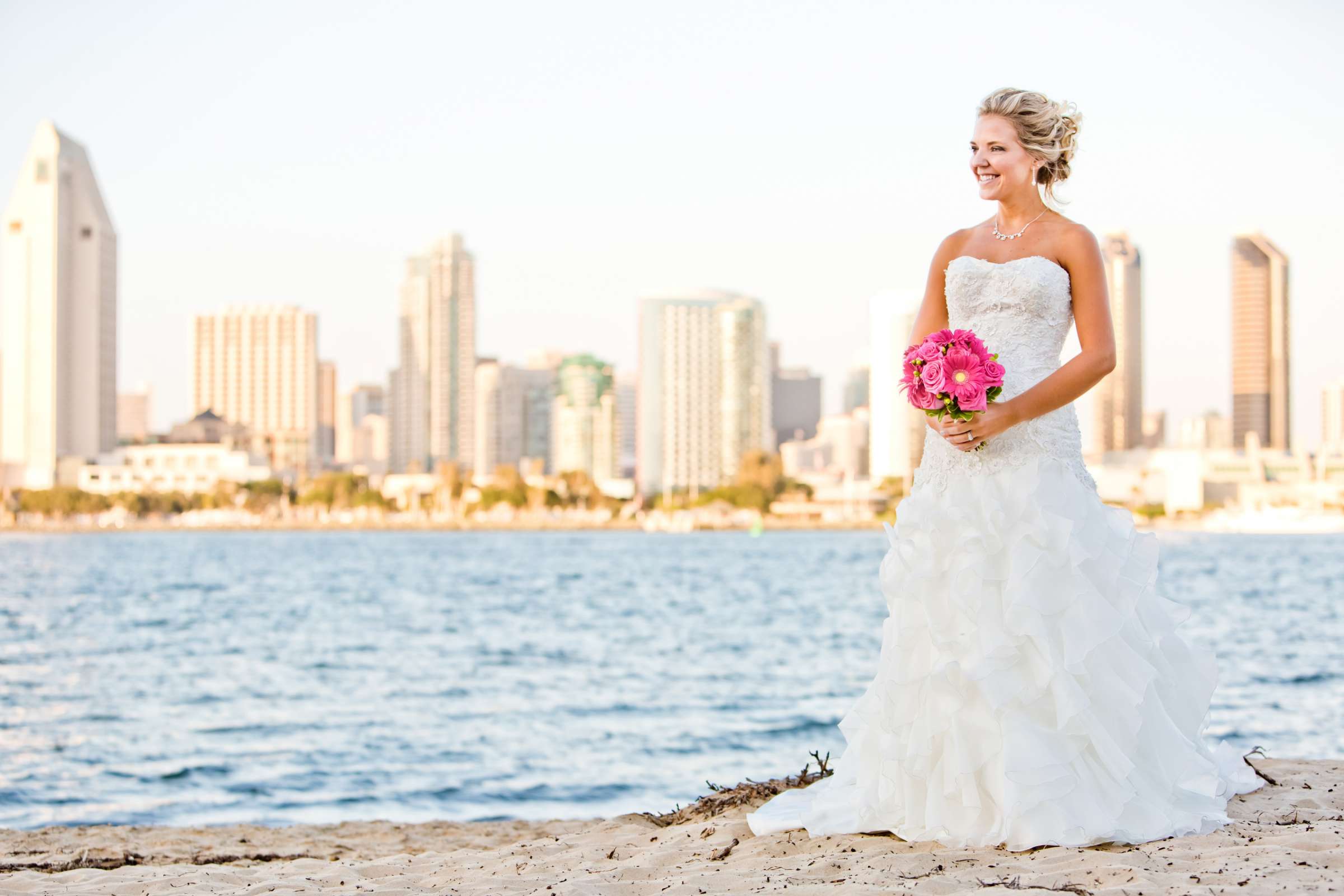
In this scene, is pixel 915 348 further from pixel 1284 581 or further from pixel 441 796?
pixel 1284 581

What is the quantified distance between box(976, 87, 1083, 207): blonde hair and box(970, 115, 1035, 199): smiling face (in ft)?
0.09

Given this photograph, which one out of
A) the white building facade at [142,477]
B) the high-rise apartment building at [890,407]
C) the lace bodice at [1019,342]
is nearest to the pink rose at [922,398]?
the lace bodice at [1019,342]

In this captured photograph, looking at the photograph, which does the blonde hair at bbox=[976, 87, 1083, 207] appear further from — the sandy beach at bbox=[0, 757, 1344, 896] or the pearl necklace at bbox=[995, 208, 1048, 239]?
the sandy beach at bbox=[0, 757, 1344, 896]

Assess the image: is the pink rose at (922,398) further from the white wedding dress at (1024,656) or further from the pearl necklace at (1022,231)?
the pearl necklace at (1022,231)

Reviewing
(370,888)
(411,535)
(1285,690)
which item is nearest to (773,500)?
(411,535)

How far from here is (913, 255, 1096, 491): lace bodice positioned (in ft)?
17.1

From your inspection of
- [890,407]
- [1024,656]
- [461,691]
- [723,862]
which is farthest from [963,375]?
[890,407]

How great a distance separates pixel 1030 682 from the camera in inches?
194

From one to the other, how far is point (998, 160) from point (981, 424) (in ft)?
3.50

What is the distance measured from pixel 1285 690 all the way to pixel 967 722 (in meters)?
15.0

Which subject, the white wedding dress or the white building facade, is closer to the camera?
the white wedding dress

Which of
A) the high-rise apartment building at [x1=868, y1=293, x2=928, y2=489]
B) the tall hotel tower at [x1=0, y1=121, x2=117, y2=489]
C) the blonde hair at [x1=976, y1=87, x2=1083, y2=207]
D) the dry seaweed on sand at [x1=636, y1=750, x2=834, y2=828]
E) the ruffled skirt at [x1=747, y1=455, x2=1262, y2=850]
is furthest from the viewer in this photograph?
the tall hotel tower at [x1=0, y1=121, x2=117, y2=489]

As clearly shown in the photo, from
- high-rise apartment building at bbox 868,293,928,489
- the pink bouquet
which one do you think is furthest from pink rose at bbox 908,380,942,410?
high-rise apartment building at bbox 868,293,928,489

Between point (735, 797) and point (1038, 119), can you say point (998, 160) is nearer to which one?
point (1038, 119)
